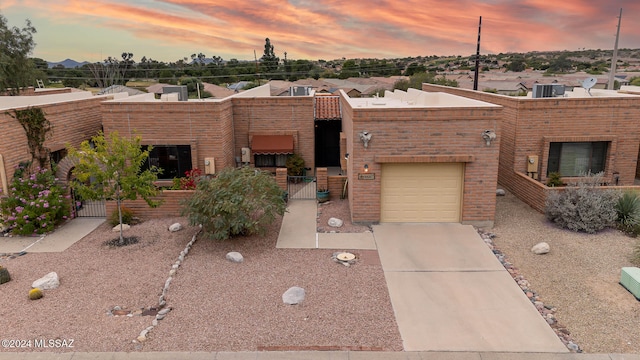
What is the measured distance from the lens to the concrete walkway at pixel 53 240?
1301cm

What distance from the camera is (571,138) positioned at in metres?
17.1

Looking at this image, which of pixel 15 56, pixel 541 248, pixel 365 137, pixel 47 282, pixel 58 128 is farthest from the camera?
pixel 15 56

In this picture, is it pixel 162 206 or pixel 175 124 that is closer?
pixel 162 206

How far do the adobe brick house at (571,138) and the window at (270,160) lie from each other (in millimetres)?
10304

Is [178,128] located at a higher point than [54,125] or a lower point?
lower

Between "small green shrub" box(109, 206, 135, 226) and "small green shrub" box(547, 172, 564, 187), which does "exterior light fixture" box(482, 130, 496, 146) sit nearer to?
"small green shrub" box(547, 172, 564, 187)

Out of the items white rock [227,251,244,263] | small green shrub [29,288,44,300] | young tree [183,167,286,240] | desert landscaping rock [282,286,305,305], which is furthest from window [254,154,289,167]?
small green shrub [29,288,44,300]

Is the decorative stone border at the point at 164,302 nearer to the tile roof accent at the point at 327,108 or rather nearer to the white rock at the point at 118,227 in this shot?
the white rock at the point at 118,227

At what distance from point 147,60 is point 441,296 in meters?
106

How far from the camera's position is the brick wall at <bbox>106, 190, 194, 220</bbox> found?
51.1ft

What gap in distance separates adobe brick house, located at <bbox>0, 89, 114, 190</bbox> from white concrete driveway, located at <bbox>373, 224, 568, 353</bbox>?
10.5 metres

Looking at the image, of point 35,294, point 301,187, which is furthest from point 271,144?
point 35,294

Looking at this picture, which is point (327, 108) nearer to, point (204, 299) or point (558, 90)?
point (558, 90)

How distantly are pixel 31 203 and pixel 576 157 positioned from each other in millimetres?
20146
